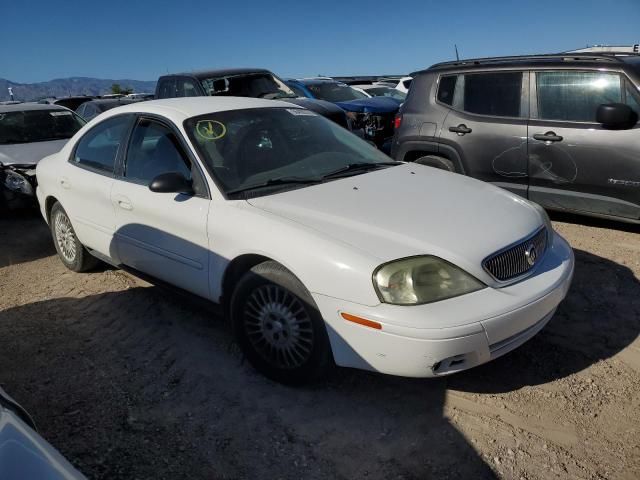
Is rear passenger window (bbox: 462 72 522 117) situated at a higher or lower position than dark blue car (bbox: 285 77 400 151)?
higher

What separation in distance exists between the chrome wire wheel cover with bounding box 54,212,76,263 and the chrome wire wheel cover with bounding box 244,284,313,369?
8.32 feet

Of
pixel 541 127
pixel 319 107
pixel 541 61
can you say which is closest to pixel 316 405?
pixel 541 127

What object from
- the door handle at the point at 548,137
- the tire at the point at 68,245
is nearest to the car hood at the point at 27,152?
the tire at the point at 68,245

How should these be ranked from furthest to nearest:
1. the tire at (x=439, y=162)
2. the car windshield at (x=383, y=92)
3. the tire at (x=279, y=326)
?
the car windshield at (x=383, y=92) → the tire at (x=439, y=162) → the tire at (x=279, y=326)

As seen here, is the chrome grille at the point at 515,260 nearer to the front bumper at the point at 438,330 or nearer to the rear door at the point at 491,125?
the front bumper at the point at 438,330

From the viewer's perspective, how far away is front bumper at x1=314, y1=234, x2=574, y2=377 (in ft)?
8.17

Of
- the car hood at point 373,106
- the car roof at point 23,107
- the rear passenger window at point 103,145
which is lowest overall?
the car hood at point 373,106

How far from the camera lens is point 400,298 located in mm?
2557

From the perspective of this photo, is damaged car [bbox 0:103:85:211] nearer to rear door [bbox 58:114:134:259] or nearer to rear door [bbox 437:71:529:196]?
rear door [bbox 58:114:134:259]

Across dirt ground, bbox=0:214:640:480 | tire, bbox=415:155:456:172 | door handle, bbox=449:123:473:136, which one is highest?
door handle, bbox=449:123:473:136

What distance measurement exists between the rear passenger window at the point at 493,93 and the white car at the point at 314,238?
2239 millimetres

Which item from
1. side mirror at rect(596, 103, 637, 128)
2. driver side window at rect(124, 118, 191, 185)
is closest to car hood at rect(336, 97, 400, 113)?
side mirror at rect(596, 103, 637, 128)

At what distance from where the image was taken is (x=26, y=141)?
313 inches

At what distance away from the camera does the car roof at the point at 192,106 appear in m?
3.75
